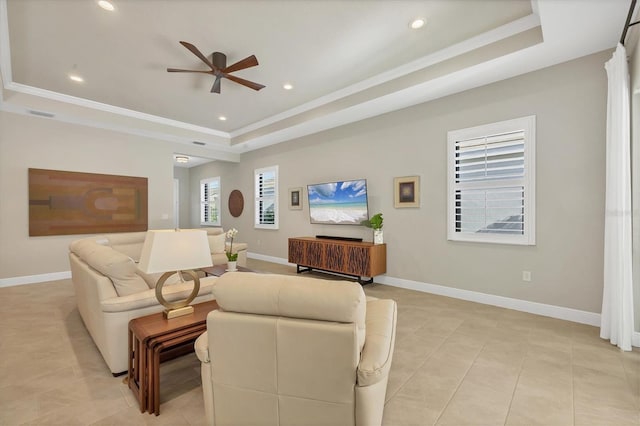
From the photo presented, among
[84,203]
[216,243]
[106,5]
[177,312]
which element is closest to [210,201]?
[84,203]

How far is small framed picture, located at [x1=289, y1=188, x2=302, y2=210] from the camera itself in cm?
640

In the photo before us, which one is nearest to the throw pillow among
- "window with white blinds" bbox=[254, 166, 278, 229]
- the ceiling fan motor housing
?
the ceiling fan motor housing

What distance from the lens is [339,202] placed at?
545cm

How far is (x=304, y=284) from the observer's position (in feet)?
4.30

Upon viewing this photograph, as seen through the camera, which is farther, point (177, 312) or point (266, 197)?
point (266, 197)

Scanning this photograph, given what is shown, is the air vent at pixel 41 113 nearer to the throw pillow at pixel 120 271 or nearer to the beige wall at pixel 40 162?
the beige wall at pixel 40 162

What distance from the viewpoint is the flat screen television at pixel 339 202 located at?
5.10 metres

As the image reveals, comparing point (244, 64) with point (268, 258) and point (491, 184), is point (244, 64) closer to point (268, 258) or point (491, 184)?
point (491, 184)

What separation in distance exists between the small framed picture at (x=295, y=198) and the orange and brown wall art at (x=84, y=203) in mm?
3140

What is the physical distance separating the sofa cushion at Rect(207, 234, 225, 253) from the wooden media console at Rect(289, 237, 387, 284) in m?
1.40

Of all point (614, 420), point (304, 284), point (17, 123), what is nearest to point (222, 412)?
point (304, 284)

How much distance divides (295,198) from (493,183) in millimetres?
3975

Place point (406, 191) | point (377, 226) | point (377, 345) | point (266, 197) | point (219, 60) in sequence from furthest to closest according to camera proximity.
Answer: point (266, 197) → point (377, 226) → point (406, 191) → point (219, 60) → point (377, 345)

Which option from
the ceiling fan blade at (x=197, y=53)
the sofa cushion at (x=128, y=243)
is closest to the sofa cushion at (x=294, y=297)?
the ceiling fan blade at (x=197, y=53)
